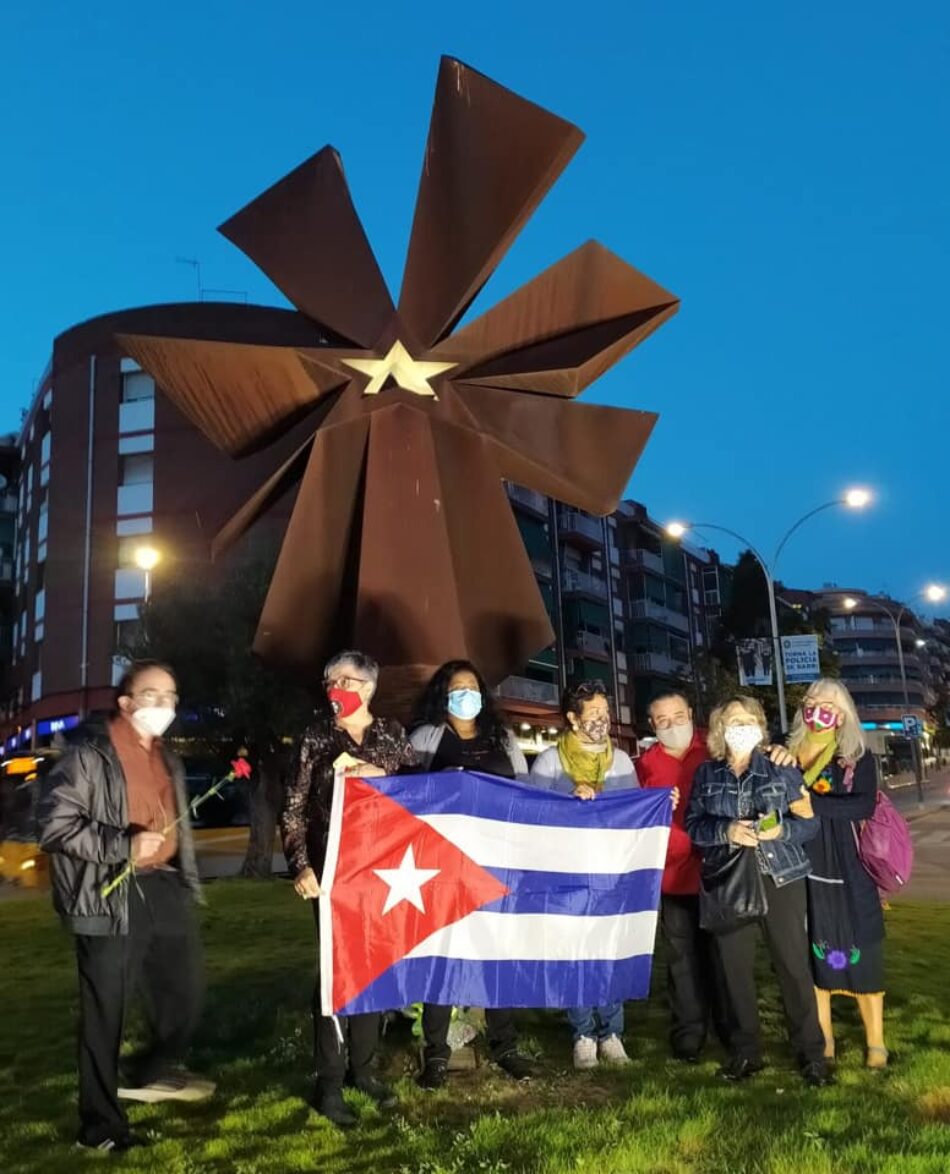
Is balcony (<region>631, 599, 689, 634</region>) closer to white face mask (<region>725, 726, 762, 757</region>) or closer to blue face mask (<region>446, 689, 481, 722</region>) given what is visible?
blue face mask (<region>446, 689, 481, 722</region>)

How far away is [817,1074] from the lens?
15.4 ft

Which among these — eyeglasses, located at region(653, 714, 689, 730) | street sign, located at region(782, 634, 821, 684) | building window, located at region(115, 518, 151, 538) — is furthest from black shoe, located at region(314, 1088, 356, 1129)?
building window, located at region(115, 518, 151, 538)

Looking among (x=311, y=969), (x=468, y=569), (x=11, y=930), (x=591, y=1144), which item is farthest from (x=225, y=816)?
(x=591, y=1144)

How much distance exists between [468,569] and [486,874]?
2.51 meters

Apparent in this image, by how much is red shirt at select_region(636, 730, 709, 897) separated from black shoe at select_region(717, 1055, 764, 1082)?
81cm

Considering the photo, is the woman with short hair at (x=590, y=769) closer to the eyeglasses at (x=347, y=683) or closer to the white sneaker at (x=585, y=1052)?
the white sneaker at (x=585, y=1052)

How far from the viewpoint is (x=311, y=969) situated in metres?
8.30

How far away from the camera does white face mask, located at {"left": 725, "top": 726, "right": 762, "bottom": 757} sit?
191 inches

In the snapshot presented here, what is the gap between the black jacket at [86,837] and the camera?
4.11m

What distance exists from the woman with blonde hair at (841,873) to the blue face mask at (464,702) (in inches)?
64.0

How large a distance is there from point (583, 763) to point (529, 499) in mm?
39799

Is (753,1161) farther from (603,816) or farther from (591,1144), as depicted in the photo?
(603,816)

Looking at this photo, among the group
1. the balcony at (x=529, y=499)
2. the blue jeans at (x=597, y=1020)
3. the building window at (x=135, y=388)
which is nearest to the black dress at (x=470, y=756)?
the blue jeans at (x=597, y=1020)

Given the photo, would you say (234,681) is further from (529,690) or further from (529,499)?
(529,499)
